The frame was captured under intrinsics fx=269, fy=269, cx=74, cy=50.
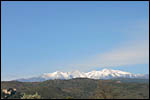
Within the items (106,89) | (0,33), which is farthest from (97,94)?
(0,33)

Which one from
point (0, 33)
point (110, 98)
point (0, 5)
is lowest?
point (110, 98)

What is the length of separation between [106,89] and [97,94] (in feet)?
14.4

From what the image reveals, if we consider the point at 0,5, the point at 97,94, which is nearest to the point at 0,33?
the point at 0,5

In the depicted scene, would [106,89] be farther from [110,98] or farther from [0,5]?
[0,5]

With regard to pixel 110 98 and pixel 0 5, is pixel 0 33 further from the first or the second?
pixel 110 98

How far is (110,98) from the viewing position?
108 metres

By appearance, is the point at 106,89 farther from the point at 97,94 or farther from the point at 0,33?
the point at 0,33

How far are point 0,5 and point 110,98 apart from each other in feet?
184

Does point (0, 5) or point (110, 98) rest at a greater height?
point (0, 5)

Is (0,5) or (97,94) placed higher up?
(0,5)

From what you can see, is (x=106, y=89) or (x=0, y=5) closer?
(x=0, y=5)

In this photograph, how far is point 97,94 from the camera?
111750mm

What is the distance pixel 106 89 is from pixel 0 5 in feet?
178

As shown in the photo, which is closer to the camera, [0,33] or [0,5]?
[0,5]
